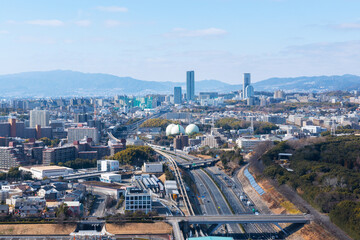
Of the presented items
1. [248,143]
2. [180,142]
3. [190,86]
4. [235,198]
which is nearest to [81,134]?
[180,142]

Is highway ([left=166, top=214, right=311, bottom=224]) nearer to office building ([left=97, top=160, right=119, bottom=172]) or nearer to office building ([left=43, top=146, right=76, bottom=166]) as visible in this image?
office building ([left=97, top=160, right=119, bottom=172])

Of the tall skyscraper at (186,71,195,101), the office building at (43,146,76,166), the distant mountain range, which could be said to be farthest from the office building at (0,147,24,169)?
the distant mountain range

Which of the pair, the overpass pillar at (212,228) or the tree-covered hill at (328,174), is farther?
the overpass pillar at (212,228)

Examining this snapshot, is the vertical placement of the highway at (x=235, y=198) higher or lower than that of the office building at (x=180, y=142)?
lower

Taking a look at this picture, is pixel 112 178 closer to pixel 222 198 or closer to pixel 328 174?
pixel 222 198

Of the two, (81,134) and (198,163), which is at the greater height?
(81,134)

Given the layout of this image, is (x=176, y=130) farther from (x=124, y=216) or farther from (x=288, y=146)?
(x=124, y=216)

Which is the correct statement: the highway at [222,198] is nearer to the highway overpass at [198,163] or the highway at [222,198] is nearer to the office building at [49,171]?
the highway overpass at [198,163]

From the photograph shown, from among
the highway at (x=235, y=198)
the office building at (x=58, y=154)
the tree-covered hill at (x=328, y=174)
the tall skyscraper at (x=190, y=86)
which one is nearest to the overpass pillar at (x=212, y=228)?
the highway at (x=235, y=198)

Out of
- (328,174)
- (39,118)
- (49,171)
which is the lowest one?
(49,171)
